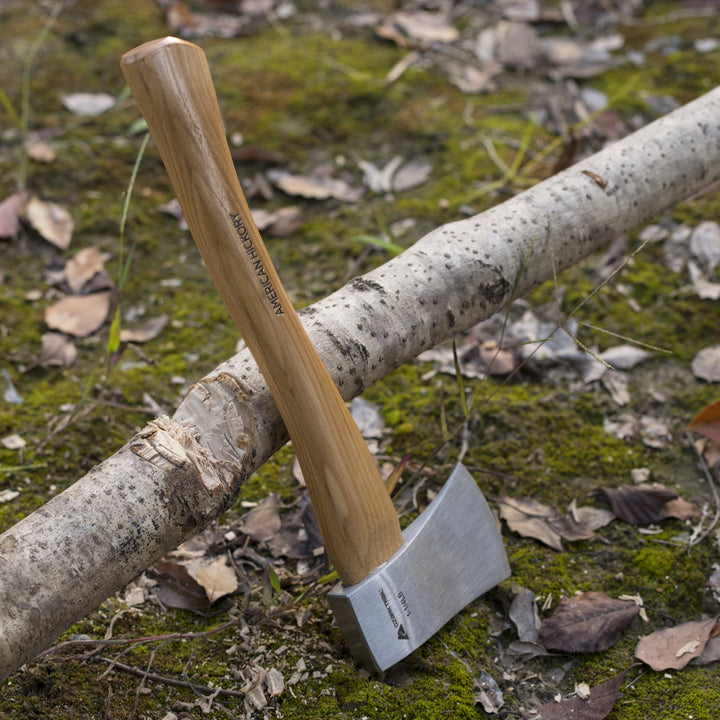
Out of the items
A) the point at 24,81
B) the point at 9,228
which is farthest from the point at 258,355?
the point at 24,81

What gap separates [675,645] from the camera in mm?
1640

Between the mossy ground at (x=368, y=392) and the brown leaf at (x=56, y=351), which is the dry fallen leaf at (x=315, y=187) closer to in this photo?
the mossy ground at (x=368, y=392)

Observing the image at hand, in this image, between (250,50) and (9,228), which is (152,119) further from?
(250,50)

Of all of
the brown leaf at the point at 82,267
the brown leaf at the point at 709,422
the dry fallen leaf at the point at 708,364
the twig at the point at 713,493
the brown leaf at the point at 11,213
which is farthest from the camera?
the brown leaf at the point at 11,213

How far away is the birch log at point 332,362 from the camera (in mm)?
1323

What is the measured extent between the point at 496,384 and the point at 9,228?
1.82 metres

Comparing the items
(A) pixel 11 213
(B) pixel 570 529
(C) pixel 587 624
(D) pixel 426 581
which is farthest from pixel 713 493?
(A) pixel 11 213

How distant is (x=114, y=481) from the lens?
1.41 metres

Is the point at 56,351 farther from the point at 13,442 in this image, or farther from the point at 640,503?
the point at 640,503

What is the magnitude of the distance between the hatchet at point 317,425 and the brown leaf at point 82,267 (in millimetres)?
1333

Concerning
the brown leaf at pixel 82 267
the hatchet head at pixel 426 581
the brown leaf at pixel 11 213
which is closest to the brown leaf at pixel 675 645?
the hatchet head at pixel 426 581

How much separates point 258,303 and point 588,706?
3.44 ft

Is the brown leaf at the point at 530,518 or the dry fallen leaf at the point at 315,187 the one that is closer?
the brown leaf at the point at 530,518

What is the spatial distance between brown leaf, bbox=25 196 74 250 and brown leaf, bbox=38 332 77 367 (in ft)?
1.48
